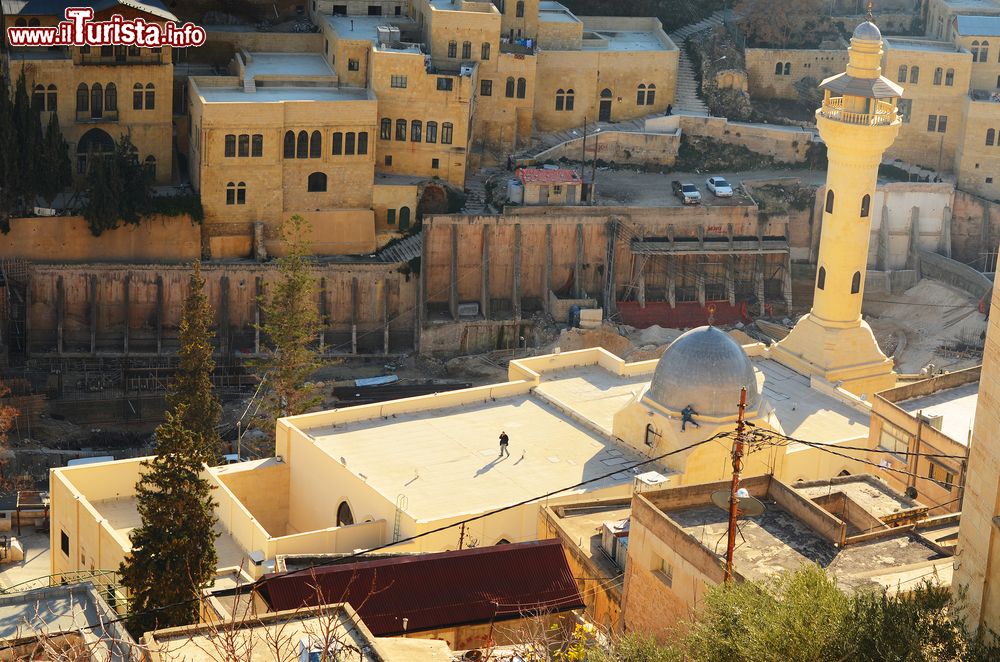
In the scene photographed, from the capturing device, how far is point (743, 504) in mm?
40312

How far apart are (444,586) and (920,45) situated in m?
58.7

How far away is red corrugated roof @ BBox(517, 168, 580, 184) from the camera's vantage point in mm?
85375

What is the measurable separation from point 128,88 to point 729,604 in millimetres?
56066

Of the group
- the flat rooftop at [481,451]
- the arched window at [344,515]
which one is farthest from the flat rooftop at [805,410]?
the arched window at [344,515]

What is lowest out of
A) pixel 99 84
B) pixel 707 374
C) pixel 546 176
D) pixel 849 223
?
pixel 707 374

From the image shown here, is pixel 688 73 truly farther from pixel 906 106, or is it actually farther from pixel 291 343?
pixel 291 343

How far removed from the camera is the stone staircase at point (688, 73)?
3652 inches

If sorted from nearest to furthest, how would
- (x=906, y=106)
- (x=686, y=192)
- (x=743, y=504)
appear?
(x=743, y=504) < (x=686, y=192) < (x=906, y=106)

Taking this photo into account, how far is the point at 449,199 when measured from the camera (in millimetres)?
84812

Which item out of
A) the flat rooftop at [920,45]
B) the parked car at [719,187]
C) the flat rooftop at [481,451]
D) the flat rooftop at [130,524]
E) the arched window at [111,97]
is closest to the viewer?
the flat rooftop at [130,524]

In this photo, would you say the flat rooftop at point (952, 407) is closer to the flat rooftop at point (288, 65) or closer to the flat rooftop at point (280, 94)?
the flat rooftop at point (280, 94)

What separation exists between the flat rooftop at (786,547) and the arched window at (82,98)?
47779 mm

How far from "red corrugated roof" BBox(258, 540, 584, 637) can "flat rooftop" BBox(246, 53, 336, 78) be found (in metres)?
42.5

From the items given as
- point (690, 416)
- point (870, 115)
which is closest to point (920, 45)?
point (870, 115)
